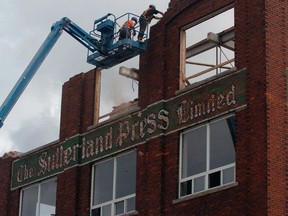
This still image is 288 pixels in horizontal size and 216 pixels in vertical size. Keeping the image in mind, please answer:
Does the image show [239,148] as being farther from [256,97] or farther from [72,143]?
[72,143]

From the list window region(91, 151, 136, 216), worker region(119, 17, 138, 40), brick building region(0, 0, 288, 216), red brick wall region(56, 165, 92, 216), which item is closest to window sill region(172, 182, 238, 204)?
brick building region(0, 0, 288, 216)

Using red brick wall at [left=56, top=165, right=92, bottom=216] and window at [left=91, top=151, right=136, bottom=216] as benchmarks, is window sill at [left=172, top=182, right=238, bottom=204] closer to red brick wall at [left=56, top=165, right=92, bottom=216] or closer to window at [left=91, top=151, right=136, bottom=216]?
window at [left=91, top=151, right=136, bottom=216]

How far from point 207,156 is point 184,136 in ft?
4.99

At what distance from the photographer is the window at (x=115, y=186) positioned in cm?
3188

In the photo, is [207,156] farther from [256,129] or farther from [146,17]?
[146,17]

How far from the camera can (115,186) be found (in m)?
32.4

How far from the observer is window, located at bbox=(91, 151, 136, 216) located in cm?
3188

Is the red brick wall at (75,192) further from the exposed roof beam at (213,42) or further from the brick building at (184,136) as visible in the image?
the exposed roof beam at (213,42)

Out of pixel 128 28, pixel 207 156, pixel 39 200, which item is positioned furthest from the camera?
pixel 39 200

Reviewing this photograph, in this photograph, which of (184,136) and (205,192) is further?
(184,136)

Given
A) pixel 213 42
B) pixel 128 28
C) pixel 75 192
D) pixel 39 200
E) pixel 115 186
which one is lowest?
pixel 115 186

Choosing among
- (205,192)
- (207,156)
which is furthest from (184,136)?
(205,192)

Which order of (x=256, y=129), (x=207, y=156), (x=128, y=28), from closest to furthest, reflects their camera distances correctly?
(x=256, y=129) < (x=207, y=156) < (x=128, y=28)

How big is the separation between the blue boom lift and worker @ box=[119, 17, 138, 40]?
0.22 meters
